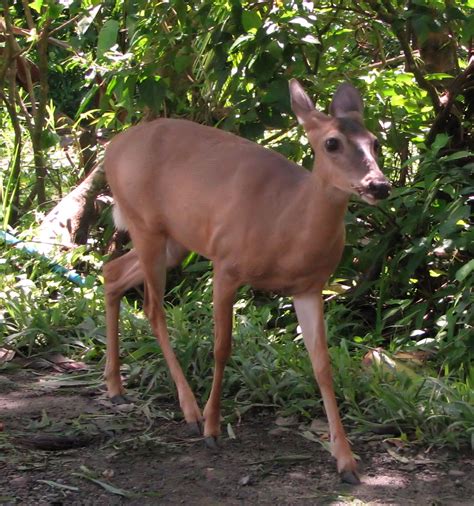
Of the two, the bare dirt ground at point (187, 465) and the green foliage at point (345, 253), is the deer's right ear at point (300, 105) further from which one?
the bare dirt ground at point (187, 465)

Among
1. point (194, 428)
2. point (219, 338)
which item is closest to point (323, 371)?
point (219, 338)

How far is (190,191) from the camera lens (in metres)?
5.08

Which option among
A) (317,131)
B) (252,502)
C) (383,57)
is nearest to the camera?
(252,502)

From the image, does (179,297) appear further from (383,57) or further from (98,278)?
(383,57)

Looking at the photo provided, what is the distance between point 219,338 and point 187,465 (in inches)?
24.1

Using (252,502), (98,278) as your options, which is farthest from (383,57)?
(252,502)

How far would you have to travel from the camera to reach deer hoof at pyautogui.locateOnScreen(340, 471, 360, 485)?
4.29m

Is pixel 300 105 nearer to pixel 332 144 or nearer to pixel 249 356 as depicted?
pixel 332 144

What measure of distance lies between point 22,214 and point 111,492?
4.51 metres

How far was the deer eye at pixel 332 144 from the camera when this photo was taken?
13.9 ft

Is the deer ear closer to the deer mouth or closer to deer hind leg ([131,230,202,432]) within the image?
the deer mouth

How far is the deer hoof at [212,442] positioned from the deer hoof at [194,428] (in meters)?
0.14

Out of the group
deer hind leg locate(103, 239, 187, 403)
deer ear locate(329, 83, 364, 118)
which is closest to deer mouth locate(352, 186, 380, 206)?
deer ear locate(329, 83, 364, 118)

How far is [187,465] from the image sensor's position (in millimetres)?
4480
